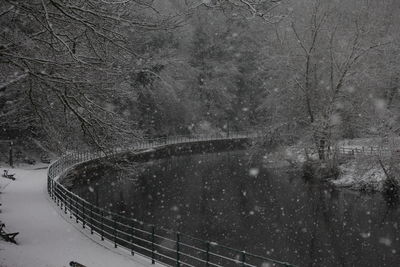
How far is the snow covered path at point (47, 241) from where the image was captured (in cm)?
1377

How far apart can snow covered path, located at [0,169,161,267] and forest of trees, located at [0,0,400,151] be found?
3.14 meters

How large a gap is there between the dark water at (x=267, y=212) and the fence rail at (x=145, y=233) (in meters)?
0.90

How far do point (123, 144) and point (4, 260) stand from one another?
4.86 metres

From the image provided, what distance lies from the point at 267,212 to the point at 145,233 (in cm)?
703

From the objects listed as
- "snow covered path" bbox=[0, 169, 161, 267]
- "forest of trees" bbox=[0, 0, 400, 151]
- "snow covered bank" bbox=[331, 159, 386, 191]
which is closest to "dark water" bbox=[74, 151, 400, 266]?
"snow covered bank" bbox=[331, 159, 386, 191]

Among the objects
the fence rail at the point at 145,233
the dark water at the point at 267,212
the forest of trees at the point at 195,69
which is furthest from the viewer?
the dark water at the point at 267,212

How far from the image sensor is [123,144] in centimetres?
1226

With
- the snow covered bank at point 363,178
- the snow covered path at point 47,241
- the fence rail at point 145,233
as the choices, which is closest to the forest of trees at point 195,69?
the fence rail at point 145,233

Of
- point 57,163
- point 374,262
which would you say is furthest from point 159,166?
point 374,262

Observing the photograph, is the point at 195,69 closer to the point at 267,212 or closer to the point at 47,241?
the point at 267,212

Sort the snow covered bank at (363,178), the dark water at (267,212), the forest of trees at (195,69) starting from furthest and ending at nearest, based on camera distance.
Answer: the snow covered bank at (363,178) < the dark water at (267,212) < the forest of trees at (195,69)

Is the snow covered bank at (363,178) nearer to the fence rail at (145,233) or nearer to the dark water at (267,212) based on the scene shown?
the dark water at (267,212)

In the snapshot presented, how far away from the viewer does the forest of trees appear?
995 cm

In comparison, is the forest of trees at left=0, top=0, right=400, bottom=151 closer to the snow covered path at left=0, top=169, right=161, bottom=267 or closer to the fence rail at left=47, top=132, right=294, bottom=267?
the fence rail at left=47, top=132, right=294, bottom=267
